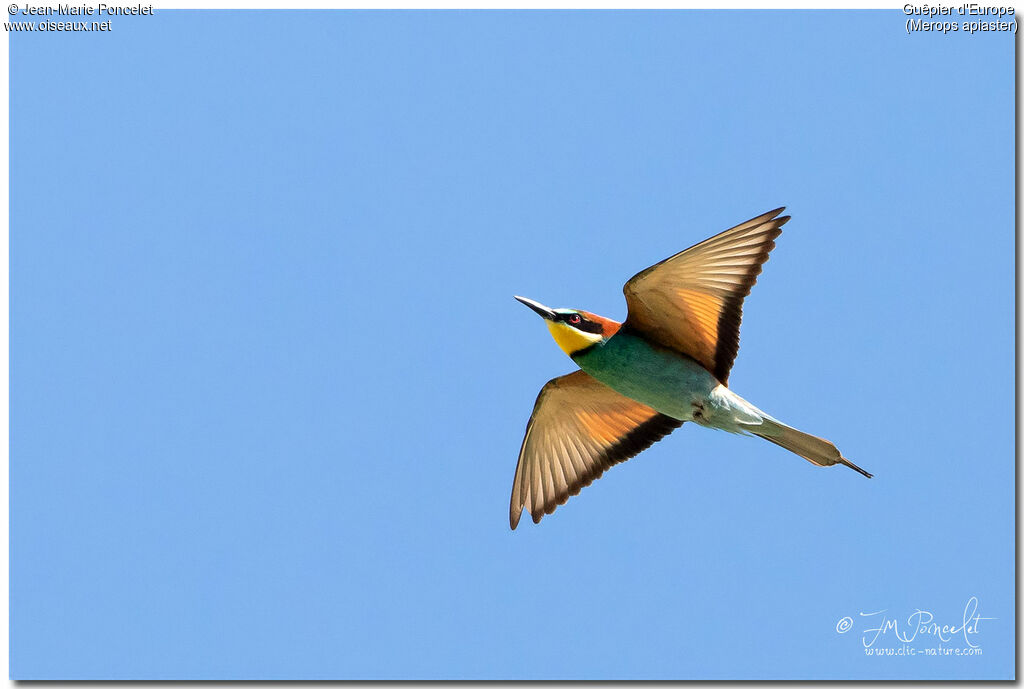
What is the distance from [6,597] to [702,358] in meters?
3.11

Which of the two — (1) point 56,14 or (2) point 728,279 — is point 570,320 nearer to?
(2) point 728,279

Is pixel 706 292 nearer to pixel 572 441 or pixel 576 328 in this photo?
pixel 576 328

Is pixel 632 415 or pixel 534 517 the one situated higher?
pixel 632 415

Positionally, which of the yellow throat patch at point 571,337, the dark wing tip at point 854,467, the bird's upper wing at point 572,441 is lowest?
the dark wing tip at point 854,467

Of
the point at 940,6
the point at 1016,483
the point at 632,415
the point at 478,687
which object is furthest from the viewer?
the point at 632,415

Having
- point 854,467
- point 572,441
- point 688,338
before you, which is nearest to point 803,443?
point 854,467

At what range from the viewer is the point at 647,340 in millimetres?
4840

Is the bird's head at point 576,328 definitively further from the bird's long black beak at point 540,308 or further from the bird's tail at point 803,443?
the bird's tail at point 803,443

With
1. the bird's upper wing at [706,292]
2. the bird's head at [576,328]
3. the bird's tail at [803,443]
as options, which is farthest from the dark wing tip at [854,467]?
the bird's head at [576,328]

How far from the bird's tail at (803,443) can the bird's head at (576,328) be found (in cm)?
76

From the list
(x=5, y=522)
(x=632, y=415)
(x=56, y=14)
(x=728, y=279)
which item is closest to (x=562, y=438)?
(x=632, y=415)

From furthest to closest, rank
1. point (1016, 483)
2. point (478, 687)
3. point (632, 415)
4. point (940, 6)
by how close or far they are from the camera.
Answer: point (632, 415)
point (940, 6)
point (1016, 483)
point (478, 687)

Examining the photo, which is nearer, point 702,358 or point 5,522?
point 5,522

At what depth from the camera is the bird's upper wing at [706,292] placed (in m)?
4.48
